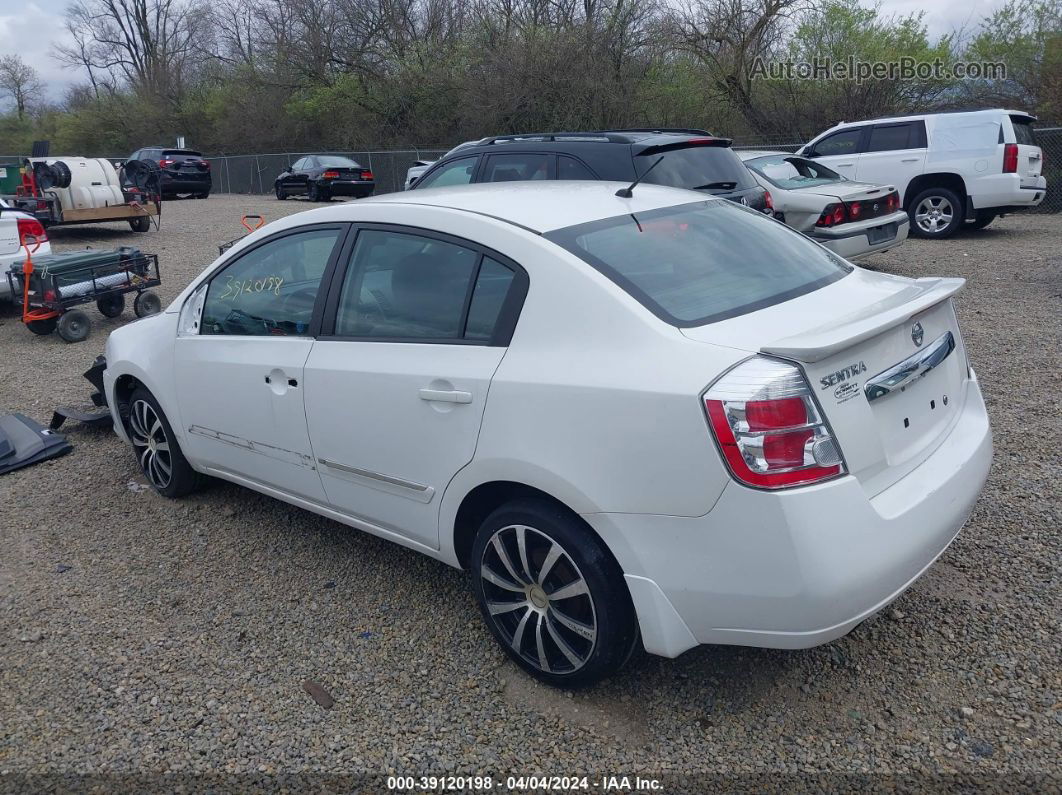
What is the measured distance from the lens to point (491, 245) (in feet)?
10.5

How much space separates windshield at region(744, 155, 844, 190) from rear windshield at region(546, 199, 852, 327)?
25.5ft

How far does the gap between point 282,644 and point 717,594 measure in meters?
1.80

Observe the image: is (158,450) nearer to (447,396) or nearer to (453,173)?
(447,396)

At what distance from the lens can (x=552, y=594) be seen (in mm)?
2957

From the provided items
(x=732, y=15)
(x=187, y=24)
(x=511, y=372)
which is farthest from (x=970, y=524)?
(x=187, y=24)

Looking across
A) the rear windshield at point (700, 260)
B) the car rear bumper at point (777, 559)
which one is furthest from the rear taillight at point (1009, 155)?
the car rear bumper at point (777, 559)

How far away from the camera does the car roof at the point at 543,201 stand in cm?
330

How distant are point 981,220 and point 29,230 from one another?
1315cm

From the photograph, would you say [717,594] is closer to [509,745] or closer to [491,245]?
[509,745]

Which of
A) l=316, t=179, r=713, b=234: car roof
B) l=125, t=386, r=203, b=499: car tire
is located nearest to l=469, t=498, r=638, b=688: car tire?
l=316, t=179, r=713, b=234: car roof

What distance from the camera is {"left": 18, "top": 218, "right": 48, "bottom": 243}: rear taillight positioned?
9539 millimetres

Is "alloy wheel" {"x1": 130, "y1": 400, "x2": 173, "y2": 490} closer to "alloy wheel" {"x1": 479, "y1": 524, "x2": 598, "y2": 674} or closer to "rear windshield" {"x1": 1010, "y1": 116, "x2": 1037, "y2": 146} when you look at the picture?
"alloy wheel" {"x1": 479, "y1": 524, "x2": 598, "y2": 674}

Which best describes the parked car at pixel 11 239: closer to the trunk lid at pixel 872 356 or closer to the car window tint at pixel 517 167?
the car window tint at pixel 517 167

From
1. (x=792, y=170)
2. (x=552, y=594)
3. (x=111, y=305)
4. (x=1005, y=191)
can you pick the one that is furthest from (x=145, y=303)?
(x=1005, y=191)
